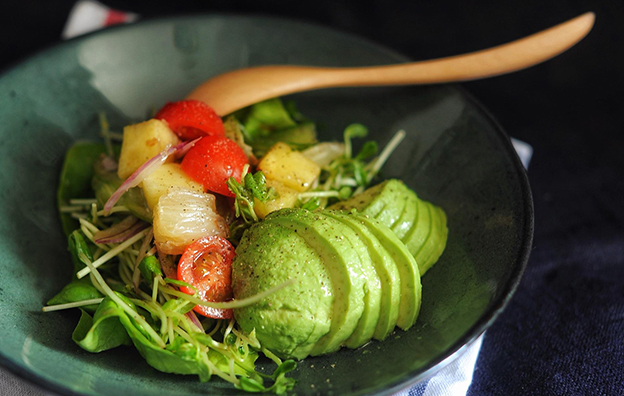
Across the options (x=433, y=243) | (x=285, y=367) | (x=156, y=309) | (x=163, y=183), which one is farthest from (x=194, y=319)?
(x=433, y=243)

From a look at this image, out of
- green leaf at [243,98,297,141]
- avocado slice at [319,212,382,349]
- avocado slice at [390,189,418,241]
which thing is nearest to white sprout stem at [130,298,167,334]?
avocado slice at [319,212,382,349]

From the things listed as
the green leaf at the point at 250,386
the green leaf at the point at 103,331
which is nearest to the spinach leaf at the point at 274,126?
the green leaf at the point at 103,331

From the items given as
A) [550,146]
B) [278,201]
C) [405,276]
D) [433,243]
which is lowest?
[550,146]

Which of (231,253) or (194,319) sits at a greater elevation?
(231,253)

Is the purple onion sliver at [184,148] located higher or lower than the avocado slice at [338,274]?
higher

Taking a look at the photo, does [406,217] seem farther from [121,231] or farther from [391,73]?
[121,231]

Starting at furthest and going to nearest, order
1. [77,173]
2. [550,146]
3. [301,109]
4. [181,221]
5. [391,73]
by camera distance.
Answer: [550,146]
[301,109]
[391,73]
[77,173]
[181,221]

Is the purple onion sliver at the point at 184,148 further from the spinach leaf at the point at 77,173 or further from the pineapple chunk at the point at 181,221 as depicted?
the spinach leaf at the point at 77,173
